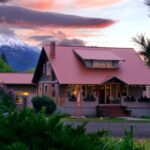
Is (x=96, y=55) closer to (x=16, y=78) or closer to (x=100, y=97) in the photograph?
(x=100, y=97)

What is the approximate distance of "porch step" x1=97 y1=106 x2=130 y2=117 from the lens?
180 feet

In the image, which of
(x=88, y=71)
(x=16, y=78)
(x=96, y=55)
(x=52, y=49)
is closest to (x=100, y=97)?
(x=88, y=71)

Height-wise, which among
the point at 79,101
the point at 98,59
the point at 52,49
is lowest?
the point at 79,101

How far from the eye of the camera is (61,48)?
60.6 m

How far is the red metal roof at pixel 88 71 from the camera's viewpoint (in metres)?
56.0

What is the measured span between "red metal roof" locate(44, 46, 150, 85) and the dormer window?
510 mm

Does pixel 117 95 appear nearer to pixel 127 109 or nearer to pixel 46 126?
pixel 127 109

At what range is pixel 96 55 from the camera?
5769cm

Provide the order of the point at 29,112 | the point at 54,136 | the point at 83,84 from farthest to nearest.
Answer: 1. the point at 83,84
2. the point at 29,112
3. the point at 54,136

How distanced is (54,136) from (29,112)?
2.29 ft

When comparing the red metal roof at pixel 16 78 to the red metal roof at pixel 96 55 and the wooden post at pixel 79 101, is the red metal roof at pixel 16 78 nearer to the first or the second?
the red metal roof at pixel 96 55

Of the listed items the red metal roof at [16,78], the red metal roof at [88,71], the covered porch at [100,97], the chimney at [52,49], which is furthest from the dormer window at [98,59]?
the red metal roof at [16,78]

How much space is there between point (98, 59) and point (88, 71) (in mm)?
1593

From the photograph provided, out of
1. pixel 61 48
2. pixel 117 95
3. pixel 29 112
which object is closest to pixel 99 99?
pixel 117 95
